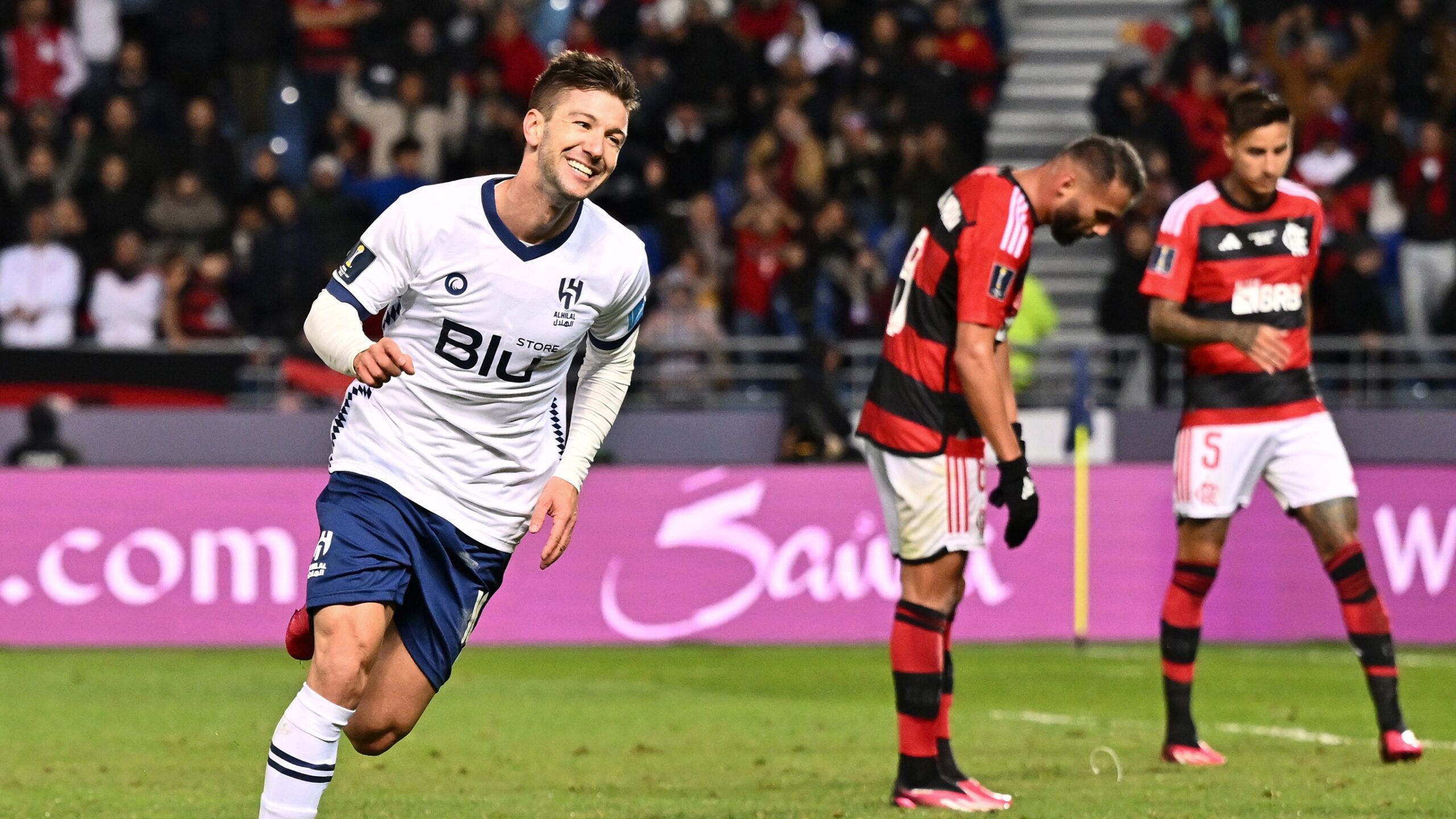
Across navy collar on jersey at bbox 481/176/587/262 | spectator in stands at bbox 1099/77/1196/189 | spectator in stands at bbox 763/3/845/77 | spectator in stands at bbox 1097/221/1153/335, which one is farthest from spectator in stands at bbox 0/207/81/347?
navy collar on jersey at bbox 481/176/587/262

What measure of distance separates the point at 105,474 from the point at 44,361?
2.93 meters

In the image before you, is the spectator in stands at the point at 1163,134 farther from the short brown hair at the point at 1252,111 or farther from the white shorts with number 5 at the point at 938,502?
the white shorts with number 5 at the point at 938,502

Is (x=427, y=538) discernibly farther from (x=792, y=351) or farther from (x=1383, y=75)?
(x=1383, y=75)

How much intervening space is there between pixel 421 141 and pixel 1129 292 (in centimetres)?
626

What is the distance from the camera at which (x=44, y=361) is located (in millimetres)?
16734

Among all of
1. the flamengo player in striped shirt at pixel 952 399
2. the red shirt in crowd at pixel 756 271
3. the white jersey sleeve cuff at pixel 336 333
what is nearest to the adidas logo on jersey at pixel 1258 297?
the flamengo player in striped shirt at pixel 952 399

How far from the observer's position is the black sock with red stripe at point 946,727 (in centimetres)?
769

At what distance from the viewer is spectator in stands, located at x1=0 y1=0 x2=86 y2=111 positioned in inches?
779

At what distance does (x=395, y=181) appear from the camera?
1884 cm

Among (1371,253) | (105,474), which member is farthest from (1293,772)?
(1371,253)

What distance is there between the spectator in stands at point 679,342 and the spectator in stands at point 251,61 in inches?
186

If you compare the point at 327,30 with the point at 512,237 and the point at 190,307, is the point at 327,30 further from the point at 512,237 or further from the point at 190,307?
the point at 512,237

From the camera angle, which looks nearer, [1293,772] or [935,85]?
[1293,772]

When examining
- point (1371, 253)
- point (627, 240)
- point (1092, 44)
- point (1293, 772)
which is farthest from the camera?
point (1092, 44)
